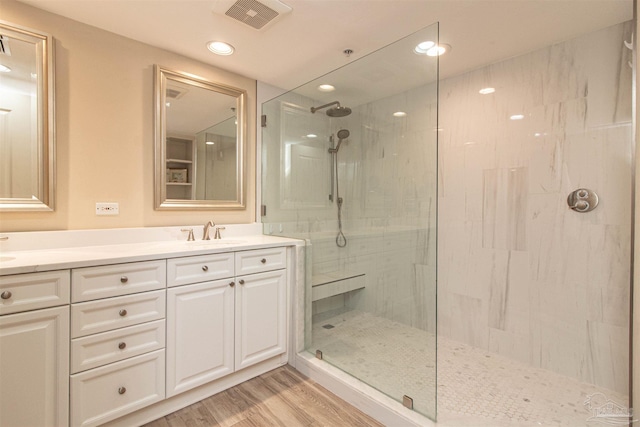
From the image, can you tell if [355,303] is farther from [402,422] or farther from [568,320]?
[568,320]

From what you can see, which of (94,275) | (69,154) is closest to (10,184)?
(69,154)

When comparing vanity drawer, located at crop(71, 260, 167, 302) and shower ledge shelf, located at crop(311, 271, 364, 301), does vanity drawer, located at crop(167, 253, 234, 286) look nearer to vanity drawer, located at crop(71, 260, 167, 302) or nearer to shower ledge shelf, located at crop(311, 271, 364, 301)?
vanity drawer, located at crop(71, 260, 167, 302)

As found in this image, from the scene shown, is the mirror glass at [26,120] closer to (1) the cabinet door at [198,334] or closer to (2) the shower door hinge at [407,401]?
(1) the cabinet door at [198,334]

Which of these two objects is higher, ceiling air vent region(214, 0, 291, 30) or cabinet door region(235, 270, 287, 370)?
ceiling air vent region(214, 0, 291, 30)

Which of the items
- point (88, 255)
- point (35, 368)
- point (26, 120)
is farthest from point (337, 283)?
point (26, 120)

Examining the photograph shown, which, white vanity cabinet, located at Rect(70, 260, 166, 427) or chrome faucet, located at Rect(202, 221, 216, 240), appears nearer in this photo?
white vanity cabinet, located at Rect(70, 260, 166, 427)

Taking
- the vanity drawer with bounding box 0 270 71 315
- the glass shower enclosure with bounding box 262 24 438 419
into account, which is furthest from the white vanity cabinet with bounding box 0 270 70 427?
the glass shower enclosure with bounding box 262 24 438 419

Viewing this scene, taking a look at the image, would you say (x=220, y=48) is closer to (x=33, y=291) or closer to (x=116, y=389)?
(x=33, y=291)

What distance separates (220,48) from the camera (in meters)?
2.07

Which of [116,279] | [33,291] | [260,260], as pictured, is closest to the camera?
[33,291]

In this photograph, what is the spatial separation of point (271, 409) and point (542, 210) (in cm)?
225

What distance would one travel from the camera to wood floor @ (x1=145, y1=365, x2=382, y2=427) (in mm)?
1588

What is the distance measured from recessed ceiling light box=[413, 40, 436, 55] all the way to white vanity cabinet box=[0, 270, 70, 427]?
2.15m

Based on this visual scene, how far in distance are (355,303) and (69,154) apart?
7.50 feet
